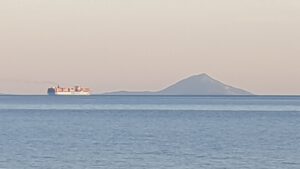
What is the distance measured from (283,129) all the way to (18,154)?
35.6 meters

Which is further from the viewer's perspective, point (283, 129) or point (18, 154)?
point (283, 129)

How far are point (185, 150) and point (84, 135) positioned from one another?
17.5 metres

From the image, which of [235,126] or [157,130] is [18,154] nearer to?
[157,130]

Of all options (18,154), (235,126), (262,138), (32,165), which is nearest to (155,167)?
(32,165)

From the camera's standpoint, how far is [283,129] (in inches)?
3305

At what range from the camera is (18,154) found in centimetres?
5375

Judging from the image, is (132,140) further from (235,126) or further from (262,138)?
(235,126)

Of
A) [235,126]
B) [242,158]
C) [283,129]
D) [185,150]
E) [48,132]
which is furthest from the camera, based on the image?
[235,126]

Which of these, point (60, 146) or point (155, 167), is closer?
point (155, 167)

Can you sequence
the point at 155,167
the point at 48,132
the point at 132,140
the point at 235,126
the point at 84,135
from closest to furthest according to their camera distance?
the point at 155,167 → the point at 132,140 → the point at 84,135 → the point at 48,132 → the point at 235,126

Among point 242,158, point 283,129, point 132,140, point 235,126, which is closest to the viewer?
point 242,158

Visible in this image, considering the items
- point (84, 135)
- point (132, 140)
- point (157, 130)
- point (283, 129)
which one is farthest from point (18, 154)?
point (283, 129)

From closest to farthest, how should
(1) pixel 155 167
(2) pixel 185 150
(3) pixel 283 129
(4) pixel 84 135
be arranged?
(1) pixel 155 167 → (2) pixel 185 150 → (4) pixel 84 135 → (3) pixel 283 129

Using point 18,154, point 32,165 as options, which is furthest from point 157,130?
point 32,165
